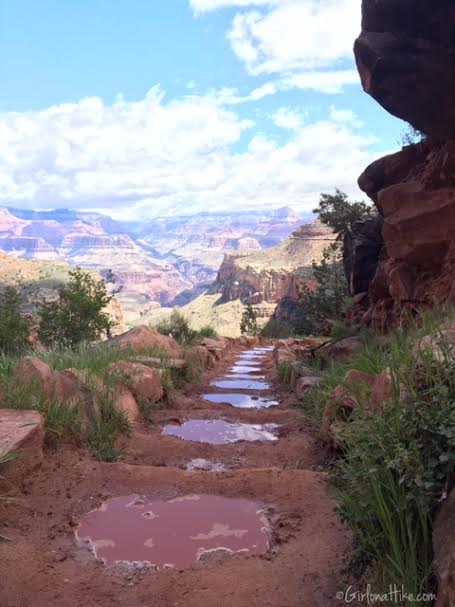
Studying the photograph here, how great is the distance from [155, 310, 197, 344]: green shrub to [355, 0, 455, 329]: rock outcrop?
8135 mm

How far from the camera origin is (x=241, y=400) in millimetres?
9281

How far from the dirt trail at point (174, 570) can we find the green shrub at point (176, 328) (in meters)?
13.7

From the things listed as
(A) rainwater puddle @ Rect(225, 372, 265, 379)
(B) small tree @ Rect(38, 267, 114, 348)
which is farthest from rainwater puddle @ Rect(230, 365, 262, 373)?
(B) small tree @ Rect(38, 267, 114, 348)

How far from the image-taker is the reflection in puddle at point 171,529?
9.46 feet

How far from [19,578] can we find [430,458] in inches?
85.2

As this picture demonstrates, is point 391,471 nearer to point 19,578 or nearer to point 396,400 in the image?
point 396,400

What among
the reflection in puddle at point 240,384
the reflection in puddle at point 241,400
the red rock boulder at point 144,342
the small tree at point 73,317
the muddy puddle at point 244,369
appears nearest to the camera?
the reflection in puddle at point 241,400

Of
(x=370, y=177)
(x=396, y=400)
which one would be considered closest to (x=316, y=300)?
(x=370, y=177)

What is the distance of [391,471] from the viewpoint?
237 cm

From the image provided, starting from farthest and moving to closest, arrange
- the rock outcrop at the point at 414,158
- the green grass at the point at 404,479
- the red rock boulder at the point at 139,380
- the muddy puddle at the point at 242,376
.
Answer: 1. the muddy puddle at the point at 242,376
2. the rock outcrop at the point at 414,158
3. the red rock boulder at the point at 139,380
4. the green grass at the point at 404,479

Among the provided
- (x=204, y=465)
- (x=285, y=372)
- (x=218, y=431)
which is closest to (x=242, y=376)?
(x=285, y=372)

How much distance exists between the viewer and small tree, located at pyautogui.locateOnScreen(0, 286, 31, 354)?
24630 millimetres

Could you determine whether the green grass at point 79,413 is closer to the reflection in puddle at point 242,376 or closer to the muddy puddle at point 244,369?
the reflection in puddle at point 242,376

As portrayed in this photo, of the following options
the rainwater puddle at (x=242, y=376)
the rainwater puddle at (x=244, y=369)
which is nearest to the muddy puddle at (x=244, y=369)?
the rainwater puddle at (x=244, y=369)
